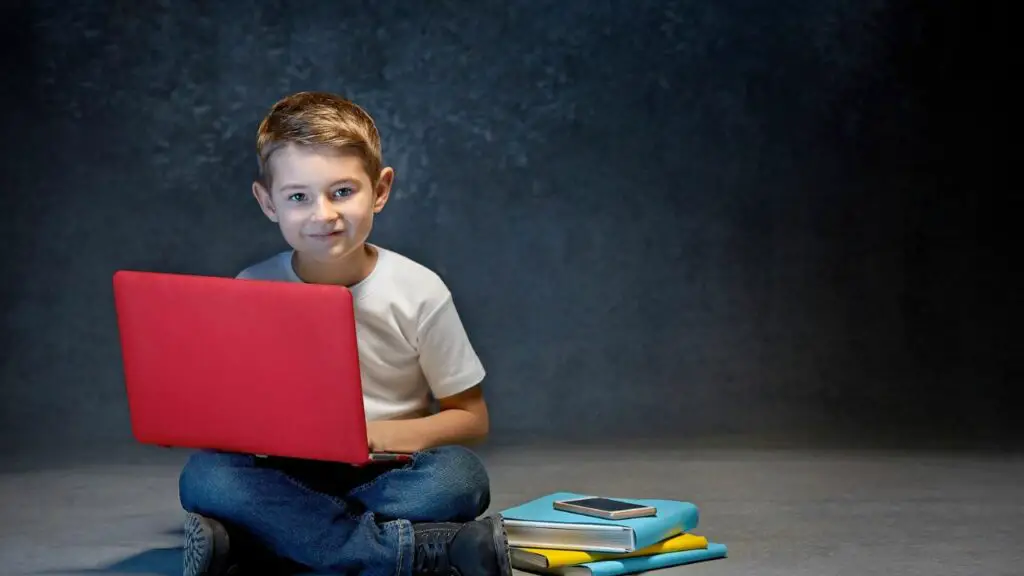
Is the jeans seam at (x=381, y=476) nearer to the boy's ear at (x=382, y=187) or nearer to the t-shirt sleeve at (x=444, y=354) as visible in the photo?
the t-shirt sleeve at (x=444, y=354)

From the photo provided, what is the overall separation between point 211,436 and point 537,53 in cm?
166

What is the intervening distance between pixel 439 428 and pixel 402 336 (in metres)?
0.15

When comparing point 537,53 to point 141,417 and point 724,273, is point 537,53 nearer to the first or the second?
point 724,273

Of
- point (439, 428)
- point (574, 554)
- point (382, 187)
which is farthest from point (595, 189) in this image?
point (574, 554)

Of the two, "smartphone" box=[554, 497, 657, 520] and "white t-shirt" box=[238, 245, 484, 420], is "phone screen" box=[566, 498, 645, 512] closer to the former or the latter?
"smartphone" box=[554, 497, 657, 520]

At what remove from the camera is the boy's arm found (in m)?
1.89

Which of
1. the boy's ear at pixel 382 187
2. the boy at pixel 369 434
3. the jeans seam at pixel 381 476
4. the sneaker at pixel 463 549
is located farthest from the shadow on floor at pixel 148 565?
the boy's ear at pixel 382 187

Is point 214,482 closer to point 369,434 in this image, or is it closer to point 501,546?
point 369,434

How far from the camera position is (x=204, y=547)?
5.77ft

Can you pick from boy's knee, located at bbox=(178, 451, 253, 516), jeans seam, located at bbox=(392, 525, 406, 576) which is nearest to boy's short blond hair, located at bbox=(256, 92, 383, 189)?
boy's knee, located at bbox=(178, 451, 253, 516)

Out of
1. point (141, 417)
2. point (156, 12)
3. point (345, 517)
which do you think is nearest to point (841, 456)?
point (345, 517)

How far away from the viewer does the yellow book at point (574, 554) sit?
1.85 m

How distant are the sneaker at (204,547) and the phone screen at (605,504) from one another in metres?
0.49

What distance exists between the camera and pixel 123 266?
3182mm
